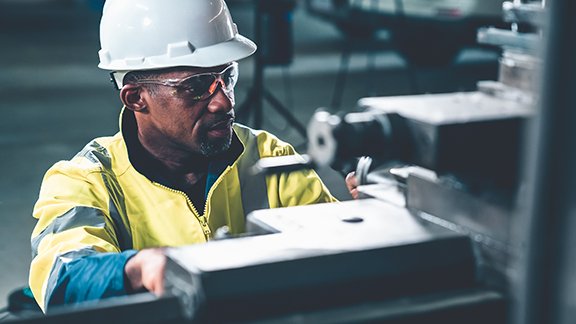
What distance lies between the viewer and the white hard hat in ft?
7.48

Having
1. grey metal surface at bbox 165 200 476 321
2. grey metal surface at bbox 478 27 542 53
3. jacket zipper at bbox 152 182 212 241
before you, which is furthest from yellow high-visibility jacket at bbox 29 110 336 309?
grey metal surface at bbox 478 27 542 53

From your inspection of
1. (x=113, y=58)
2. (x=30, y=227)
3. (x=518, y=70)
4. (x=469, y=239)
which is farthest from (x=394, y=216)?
(x=30, y=227)

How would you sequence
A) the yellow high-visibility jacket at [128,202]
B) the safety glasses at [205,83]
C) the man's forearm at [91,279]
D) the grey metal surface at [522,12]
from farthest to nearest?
the safety glasses at [205,83], the yellow high-visibility jacket at [128,202], the man's forearm at [91,279], the grey metal surface at [522,12]

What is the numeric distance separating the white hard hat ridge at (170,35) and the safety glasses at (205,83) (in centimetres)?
3

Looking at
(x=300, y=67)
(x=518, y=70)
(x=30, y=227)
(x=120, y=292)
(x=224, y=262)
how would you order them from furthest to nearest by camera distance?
(x=300, y=67) < (x=30, y=227) < (x=120, y=292) < (x=518, y=70) < (x=224, y=262)

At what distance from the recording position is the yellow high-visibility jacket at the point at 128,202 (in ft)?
5.96

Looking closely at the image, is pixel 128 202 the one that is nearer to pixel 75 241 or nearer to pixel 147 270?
pixel 75 241

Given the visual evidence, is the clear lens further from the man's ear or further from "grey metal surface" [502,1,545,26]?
"grey metal surface" [502,1,545,26]

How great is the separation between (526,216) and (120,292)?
34.9 inches

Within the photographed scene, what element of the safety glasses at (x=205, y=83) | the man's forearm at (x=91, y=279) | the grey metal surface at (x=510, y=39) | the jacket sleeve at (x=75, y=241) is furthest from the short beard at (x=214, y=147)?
the grey metal surface at (x=510, y=39)

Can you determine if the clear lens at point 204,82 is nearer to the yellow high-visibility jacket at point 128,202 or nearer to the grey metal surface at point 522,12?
the yellow high-visibility jacket at point 128,202

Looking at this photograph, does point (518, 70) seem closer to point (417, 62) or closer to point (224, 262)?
point (224, 262)

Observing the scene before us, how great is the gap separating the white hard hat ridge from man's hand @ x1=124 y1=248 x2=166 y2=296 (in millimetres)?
833

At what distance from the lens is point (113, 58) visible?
2389mm
